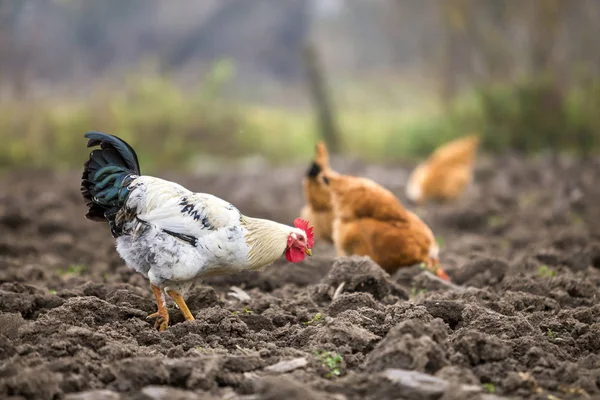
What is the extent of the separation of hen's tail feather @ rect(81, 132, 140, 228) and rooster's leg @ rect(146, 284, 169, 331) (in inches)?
21.7

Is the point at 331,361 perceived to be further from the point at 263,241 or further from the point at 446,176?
the point at 446,176

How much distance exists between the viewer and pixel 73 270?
23.6 ft

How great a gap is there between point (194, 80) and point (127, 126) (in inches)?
262

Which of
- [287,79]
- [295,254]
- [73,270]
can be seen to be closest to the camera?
[295,254]

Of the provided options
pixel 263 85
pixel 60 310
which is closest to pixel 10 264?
pixel 60 310

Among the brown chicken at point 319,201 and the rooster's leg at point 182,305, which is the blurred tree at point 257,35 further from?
the rooster's leg at point 182,305

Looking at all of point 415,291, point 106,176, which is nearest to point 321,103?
point 415,291

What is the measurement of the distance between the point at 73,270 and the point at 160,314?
2.61 m

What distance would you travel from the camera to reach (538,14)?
57.0 feet

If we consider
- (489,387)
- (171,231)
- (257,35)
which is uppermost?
(257,35)

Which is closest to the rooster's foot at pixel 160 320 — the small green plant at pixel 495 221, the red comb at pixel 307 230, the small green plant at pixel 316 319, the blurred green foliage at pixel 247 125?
Result: the small green plant at pixel 316 319

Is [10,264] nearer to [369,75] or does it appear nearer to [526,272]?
[526,272]

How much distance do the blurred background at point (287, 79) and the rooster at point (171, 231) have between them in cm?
1248

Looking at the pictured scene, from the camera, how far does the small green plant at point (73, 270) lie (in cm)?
709
